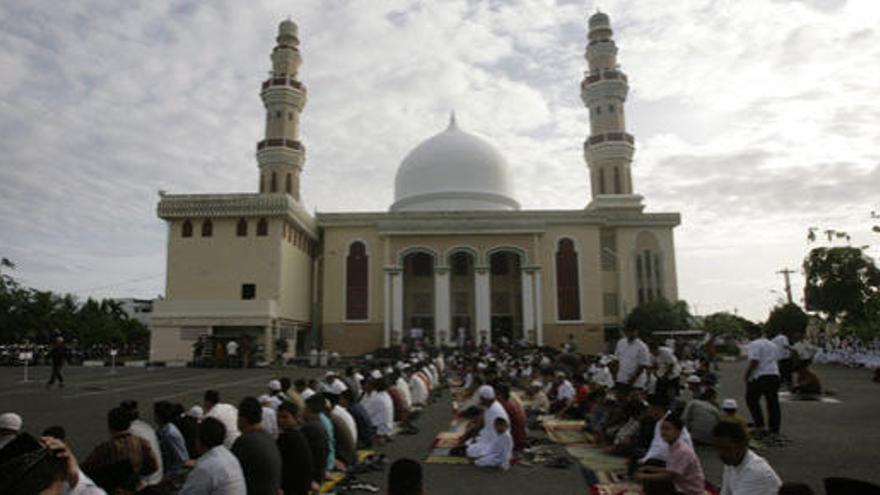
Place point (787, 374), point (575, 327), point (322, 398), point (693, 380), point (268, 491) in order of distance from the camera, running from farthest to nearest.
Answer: point (575, 327) < point (787, 374) < point (693, 380) < point (322, 398) < point (268, 491)

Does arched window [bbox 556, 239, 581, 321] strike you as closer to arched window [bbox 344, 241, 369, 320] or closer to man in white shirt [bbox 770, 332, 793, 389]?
arched window [bbox 344, 241, 369, 320]

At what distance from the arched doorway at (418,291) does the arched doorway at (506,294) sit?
12.2ft

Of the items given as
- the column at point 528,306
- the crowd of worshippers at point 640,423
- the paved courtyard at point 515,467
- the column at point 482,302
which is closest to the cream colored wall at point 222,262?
the column at point 482,302

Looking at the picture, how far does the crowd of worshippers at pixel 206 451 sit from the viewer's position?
11.4 feet

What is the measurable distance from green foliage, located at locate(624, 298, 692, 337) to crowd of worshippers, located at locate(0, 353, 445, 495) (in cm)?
2585

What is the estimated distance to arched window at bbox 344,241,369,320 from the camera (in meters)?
35.7

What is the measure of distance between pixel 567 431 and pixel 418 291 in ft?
91.8

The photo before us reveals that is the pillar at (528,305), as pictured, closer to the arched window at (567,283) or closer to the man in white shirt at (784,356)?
the arched window at (567,283)

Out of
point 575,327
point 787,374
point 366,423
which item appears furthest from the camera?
point 575,327

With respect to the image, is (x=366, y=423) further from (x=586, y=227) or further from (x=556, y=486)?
(x=586, y=227)

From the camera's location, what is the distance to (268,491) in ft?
15.5

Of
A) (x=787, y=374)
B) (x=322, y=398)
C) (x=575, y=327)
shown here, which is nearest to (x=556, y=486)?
(x=322, y=398)

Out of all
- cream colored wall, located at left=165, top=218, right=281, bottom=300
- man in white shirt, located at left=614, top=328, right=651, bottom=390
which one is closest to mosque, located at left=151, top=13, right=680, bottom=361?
cream colored wall, located at left=165, top=218, right=281, bottom=300

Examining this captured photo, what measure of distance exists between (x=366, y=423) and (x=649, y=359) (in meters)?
4.58
